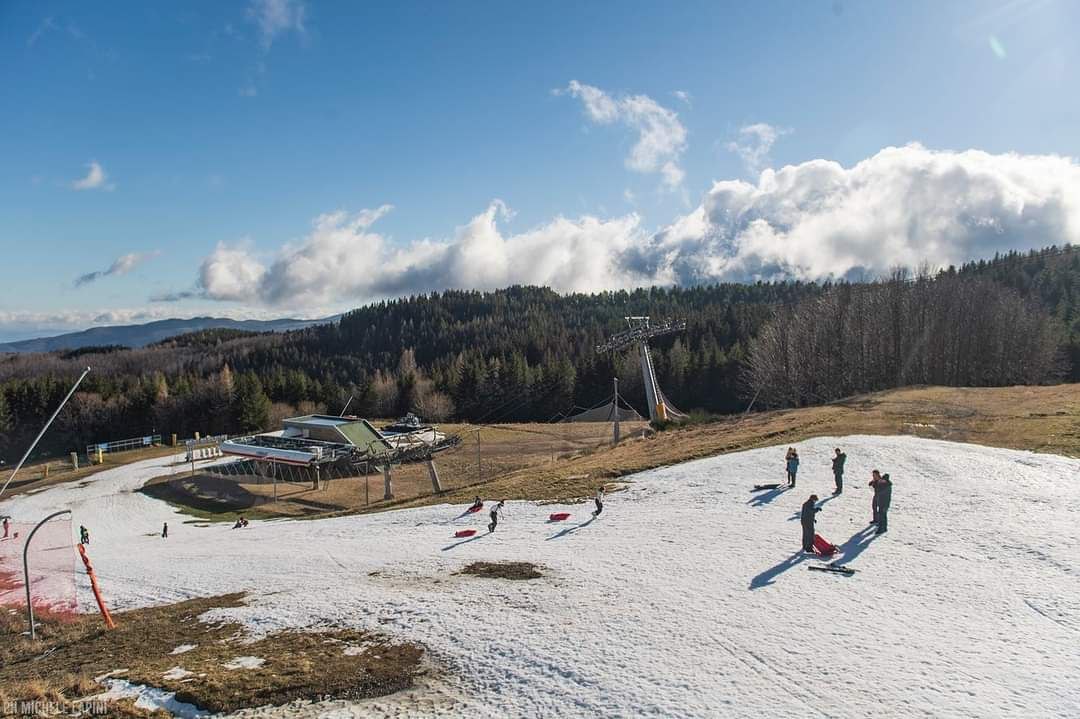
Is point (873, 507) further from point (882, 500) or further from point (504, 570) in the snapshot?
point (504, 570)

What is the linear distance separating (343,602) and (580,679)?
8822mm

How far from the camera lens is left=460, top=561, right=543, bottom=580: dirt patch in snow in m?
19.8

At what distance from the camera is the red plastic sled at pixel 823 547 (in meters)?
19.1

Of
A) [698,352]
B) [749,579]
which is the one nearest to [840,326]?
[698,352]

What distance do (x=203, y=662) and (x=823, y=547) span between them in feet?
55.8

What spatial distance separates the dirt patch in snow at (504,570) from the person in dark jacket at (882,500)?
11.5 m

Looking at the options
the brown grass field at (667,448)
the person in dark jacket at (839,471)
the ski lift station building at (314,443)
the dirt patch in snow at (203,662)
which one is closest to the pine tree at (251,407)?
the ski lift station building at (314,443)

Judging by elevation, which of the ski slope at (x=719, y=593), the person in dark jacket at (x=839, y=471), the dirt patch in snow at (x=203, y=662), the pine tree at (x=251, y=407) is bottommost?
the ski slope at (x=719, y=593)

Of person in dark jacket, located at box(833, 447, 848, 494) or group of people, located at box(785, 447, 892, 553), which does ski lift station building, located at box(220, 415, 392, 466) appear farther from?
group of people, located at box(785, 447, 892, 553)

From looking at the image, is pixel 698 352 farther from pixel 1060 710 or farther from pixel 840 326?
pixel 1060 710

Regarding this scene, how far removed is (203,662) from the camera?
14703 millimetres

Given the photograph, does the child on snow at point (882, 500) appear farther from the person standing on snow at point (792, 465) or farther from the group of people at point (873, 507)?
the person standing on snow at point (792, 465)

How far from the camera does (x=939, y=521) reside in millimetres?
21562

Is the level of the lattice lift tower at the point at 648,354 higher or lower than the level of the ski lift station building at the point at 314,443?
higher
